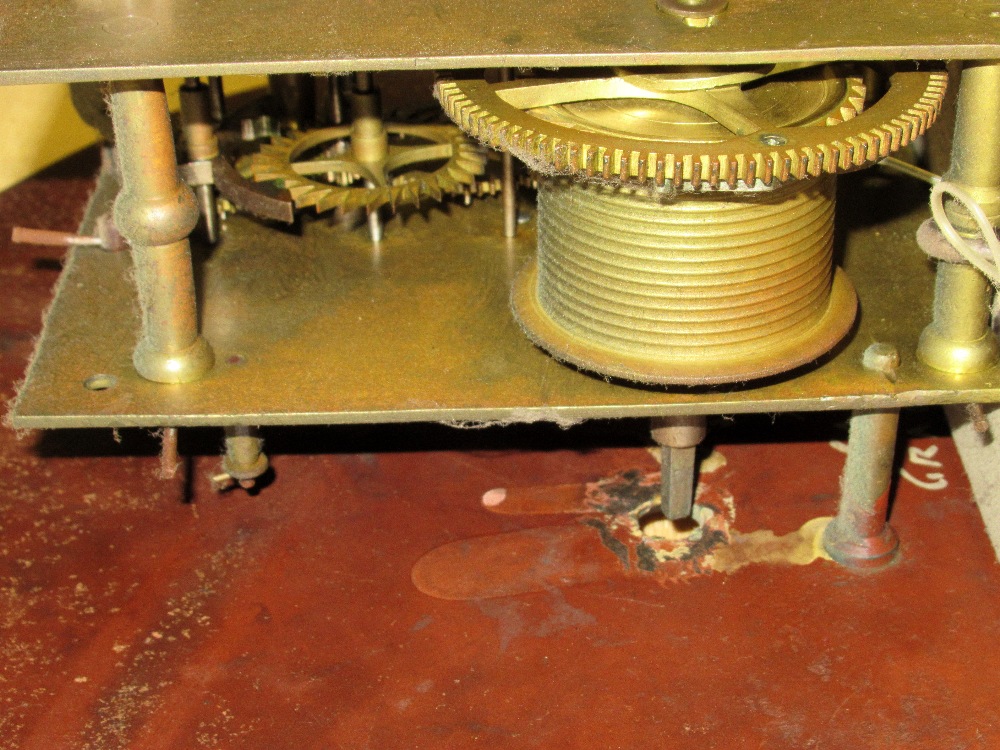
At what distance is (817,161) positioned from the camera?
1862mm

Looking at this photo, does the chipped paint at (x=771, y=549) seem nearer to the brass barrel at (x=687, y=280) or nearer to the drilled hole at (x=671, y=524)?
the drilled hole at (x=671, y=524)

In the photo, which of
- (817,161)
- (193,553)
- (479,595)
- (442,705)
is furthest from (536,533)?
(817,161)

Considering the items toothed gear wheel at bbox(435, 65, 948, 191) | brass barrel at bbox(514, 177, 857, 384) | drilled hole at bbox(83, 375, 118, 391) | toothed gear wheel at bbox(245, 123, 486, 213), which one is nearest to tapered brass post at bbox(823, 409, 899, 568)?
brass barrel at bbox(514, 177, 857, 384)

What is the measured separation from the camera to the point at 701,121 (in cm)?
205

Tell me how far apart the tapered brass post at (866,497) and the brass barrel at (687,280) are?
0.49 feet

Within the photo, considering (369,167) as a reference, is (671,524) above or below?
below

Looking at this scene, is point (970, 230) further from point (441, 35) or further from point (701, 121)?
point (441, 35)

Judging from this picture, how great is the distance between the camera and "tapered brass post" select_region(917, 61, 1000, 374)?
76.2 inches

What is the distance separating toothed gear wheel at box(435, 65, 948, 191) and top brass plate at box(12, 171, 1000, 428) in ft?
1.08

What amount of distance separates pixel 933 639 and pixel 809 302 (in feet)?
1.60

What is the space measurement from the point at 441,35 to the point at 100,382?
66 cm

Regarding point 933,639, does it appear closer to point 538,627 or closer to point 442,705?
point 538,627

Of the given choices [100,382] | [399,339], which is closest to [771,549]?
[399,339]

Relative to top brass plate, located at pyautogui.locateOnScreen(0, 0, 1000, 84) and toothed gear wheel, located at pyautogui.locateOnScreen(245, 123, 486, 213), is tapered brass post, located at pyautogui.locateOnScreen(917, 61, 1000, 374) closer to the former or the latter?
top brass plate, located at pyautogui.locateOnScreen(0, 0, 1000, 84)
